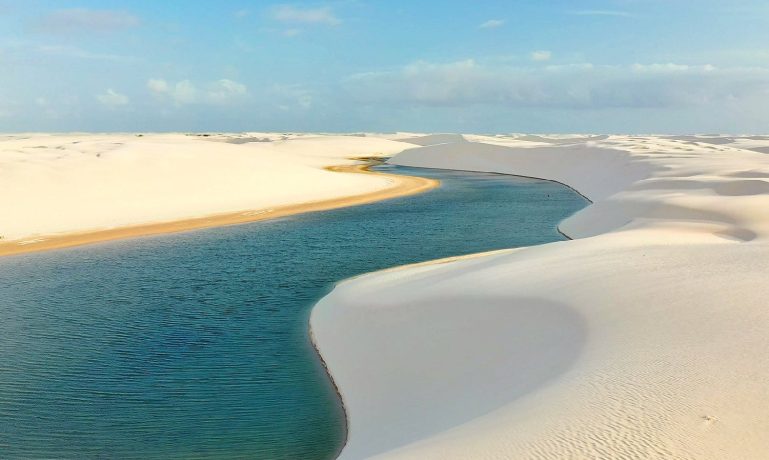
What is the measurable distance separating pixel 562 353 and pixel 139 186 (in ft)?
97.8

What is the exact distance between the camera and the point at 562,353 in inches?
310

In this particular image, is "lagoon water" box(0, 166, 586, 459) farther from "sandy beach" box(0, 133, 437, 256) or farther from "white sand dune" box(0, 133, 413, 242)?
"white sand dune" box(0, 133, 413, 242)

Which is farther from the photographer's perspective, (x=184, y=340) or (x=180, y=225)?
(x=180, y=225)

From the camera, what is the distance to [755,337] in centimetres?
723

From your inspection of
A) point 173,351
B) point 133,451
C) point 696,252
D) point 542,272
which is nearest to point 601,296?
point 542,272

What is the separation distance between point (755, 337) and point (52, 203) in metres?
28.1

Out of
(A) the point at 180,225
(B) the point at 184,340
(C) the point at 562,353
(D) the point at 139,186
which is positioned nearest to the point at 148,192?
(D) the point at 139,186

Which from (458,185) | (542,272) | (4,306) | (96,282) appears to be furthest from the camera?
(458,185)

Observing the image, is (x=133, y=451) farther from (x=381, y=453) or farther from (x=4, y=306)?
(x=4, y=306)

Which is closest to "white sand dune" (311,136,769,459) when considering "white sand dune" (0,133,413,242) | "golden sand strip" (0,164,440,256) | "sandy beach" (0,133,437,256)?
"golden sand strip" (0,164,440,256)

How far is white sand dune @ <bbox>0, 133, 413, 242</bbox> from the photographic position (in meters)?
26.7

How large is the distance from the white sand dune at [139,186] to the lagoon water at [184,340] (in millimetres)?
4784

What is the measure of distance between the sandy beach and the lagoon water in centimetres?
294

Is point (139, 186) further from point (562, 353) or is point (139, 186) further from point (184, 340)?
point (562, 353)
